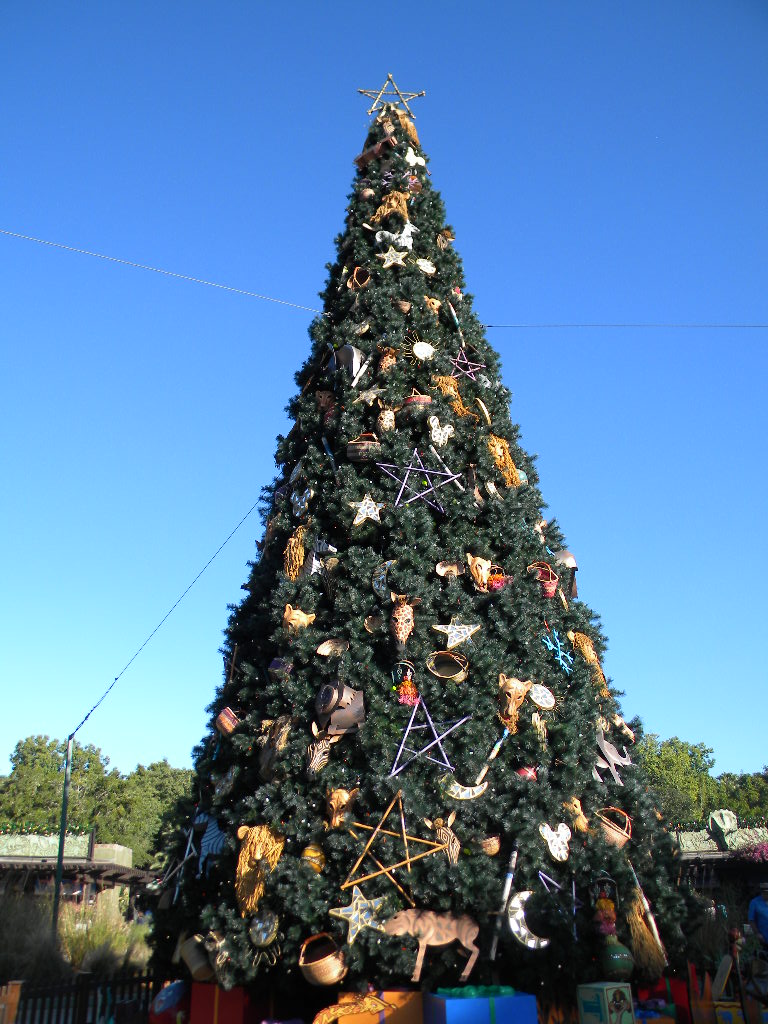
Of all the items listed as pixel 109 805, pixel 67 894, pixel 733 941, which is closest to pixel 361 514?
pixel 733 941

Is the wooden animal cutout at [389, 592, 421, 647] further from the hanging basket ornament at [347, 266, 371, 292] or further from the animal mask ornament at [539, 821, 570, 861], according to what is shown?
the hanging basket ornament at [347, 266, 371, 292]

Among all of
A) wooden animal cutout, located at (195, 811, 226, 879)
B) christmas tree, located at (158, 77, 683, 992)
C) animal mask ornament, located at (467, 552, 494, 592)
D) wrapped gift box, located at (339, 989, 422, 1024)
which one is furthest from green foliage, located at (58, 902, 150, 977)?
animal mask ornament, located at (467, 552, 494, 592)

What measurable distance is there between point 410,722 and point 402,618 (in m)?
0.88

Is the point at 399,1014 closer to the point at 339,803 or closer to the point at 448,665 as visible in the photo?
the point at 339,803

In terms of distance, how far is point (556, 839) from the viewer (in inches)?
251

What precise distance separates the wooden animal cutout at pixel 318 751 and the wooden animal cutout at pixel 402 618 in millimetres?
980

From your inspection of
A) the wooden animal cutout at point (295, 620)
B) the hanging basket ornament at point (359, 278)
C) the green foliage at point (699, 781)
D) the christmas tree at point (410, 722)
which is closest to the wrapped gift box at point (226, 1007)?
the christmas tree at point (410, 722)

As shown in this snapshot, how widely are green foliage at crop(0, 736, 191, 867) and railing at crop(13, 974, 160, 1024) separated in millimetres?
32282

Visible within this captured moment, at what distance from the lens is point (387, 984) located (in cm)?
612

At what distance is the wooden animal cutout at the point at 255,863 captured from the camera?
6395 millimetres

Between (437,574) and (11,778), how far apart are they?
44084 millimetres

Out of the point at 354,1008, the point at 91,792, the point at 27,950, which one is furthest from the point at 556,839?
the point at 91,792

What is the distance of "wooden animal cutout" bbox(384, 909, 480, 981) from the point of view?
5914 millimetres

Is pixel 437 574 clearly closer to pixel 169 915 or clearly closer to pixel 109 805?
pixel 169 915
